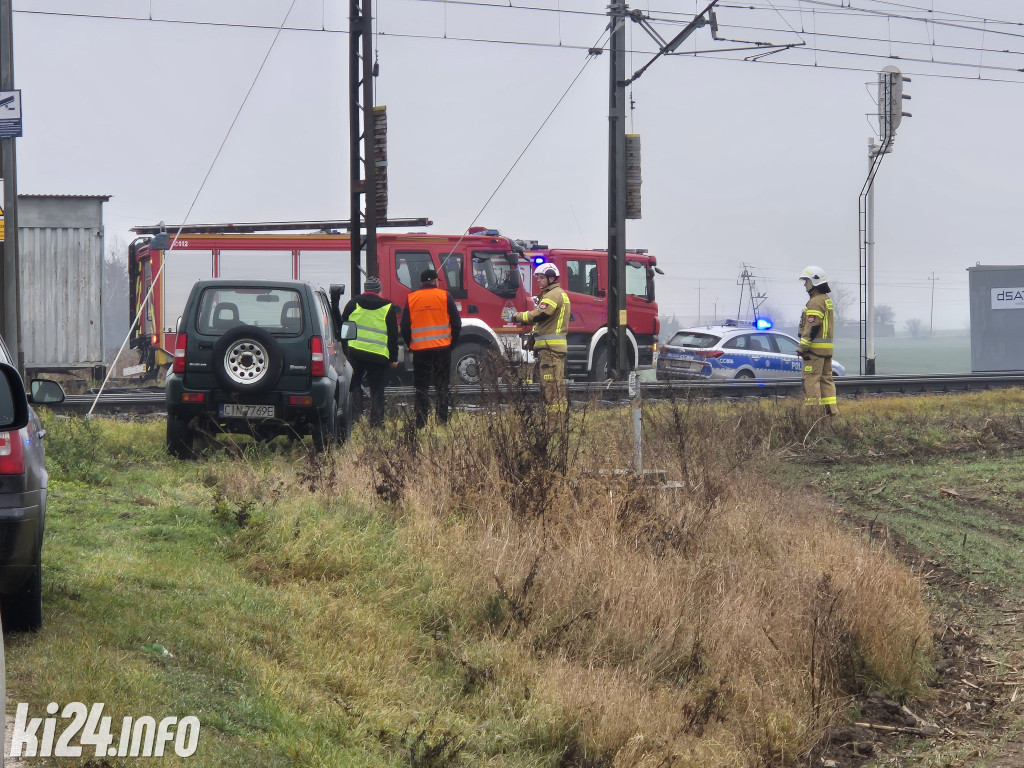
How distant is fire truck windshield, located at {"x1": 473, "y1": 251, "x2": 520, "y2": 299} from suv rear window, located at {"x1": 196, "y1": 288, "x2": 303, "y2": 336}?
996 cm

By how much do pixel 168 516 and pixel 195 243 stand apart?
14.7 m

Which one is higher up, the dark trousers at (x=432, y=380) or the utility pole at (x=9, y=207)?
the utility pole at (x=9, y=207)

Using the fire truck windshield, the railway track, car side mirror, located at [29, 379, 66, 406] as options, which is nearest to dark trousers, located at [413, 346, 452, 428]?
the railway track

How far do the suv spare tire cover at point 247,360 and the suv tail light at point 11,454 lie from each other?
235 inches

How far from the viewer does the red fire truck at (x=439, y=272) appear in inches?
815

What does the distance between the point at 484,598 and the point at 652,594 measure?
0.99 metres

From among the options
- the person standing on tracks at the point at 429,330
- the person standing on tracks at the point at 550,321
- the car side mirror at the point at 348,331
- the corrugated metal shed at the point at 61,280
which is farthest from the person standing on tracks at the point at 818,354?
the corrugated metal shed at the point at 61,280

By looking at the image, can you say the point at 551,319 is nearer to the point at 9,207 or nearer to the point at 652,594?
the point at 9,207

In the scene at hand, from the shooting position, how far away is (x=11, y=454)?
4.36m

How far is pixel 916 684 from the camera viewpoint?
6.71 m

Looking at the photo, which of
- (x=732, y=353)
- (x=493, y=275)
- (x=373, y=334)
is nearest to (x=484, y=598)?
(x=373, y=334)

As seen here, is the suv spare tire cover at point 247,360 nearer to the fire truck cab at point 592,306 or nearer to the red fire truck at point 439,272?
the red fire truck at point 439,272

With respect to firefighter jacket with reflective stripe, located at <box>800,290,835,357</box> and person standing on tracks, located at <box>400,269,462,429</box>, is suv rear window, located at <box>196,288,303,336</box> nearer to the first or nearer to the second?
person standing on tracks, located at <box>400,269,462,429</box>

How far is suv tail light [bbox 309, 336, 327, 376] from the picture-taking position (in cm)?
1068
